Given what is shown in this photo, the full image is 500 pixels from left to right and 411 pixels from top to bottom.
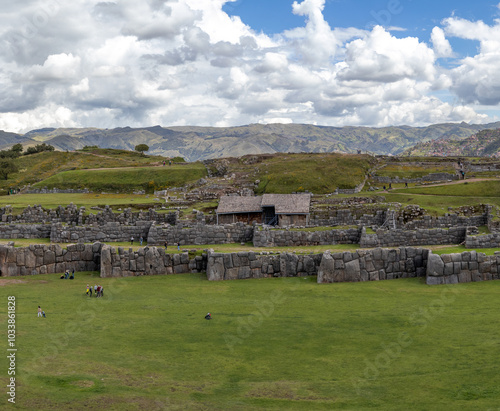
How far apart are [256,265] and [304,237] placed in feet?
36.6

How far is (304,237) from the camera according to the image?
143 ft

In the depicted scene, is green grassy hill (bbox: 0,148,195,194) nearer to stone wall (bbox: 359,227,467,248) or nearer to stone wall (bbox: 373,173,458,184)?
stone wall (bbox: 373,173,458,184)

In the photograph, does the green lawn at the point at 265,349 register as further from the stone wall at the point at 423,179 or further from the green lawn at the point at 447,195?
the stone wall at the point at 423,179

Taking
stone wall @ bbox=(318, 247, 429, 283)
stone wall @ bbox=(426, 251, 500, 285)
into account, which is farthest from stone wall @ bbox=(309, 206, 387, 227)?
stone wall @ bbox=(426, 251, 500, 285)

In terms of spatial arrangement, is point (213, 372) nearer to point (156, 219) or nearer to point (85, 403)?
point (85, 403)

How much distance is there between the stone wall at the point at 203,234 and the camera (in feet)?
153

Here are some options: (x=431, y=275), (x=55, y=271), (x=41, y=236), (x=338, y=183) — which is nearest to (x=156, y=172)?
(x=338, y=183)

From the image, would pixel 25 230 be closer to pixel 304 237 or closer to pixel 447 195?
pixel 304 237

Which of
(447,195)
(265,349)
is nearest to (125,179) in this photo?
(447,195)

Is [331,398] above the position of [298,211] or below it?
below

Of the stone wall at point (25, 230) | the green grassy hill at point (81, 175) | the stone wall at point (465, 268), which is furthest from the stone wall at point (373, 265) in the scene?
the green grassy hill at point (81, 175)

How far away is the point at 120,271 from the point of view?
35125mm

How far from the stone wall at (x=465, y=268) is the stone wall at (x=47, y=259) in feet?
77.2

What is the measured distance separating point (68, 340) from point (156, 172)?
240ft
